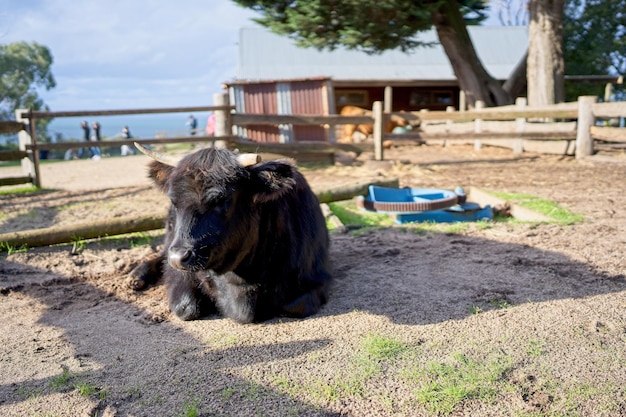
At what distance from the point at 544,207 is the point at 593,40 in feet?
79.1

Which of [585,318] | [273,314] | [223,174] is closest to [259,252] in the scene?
[273,314]

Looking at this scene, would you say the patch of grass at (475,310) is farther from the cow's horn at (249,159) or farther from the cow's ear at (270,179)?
the cow's horn at (249,159)

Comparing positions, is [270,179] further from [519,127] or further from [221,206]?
[519,127]

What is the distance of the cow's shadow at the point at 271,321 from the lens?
2789 millimetres

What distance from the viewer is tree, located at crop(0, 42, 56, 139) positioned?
36.9 meters

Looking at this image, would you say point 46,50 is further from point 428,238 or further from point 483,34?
point 428,238

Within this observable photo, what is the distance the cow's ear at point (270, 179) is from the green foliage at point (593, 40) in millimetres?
26093

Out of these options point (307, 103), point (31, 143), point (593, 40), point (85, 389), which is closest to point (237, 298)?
point (85, 389)

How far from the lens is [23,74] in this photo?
1531 inches

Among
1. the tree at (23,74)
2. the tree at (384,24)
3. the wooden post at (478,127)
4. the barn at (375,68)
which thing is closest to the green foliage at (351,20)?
the tree at (384,24)

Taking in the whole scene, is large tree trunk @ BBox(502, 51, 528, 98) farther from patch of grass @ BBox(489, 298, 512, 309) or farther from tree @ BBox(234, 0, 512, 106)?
patch of grass @ BBox(489, 298, 512, 309)

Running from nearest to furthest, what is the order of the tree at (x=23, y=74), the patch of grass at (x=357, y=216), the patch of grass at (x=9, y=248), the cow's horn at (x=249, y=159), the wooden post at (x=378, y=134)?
the cow's horn at (x=249, y=159) → the patch of grass at (x=9, y=248) → the patch of grass at (x=357, y=216) → the wooden post at (x=378, y=134) → the tree at (x=23, y=74)

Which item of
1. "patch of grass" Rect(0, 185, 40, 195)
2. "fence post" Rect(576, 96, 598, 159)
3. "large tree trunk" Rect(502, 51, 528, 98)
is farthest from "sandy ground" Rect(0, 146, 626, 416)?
"large tree trunk" Rect(502, 51, 528, 98)

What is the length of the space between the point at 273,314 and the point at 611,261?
3005 mm
